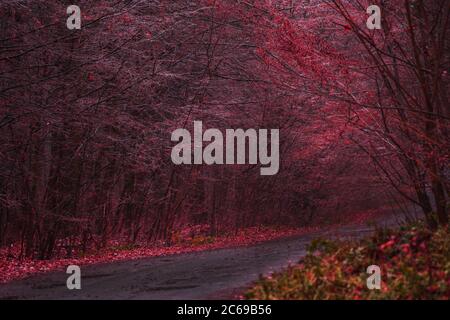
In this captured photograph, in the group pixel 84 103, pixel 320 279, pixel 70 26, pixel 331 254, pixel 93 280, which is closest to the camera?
pixel 320 279

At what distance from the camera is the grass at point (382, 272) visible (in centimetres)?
850

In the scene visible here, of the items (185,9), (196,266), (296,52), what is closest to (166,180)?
(185,9)

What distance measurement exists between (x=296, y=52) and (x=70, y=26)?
572cm

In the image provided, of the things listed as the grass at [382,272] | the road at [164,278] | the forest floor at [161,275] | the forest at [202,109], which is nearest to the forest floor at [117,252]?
the forest floor at [161,275]

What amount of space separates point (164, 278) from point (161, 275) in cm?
61

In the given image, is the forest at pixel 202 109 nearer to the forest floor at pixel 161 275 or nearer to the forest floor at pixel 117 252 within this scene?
the forest floor at pixel 117 252

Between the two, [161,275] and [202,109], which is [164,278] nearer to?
[161,275]

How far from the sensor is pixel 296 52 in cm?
1269

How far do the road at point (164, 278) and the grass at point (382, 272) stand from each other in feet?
4.14

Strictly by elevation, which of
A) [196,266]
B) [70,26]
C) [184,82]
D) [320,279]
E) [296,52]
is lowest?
[320,279]

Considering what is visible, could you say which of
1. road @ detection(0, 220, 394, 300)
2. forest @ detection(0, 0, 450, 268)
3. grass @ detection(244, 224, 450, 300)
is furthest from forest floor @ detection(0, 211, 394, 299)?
forest @ detection(0, 0, 450, 268)

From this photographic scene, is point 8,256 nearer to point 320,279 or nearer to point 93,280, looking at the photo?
point 93,280

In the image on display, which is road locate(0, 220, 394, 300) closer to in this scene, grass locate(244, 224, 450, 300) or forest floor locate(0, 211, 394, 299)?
forest floor locate(0, 211, 394, 299)

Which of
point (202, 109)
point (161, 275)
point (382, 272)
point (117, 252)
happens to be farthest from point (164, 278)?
point (202, 109)
